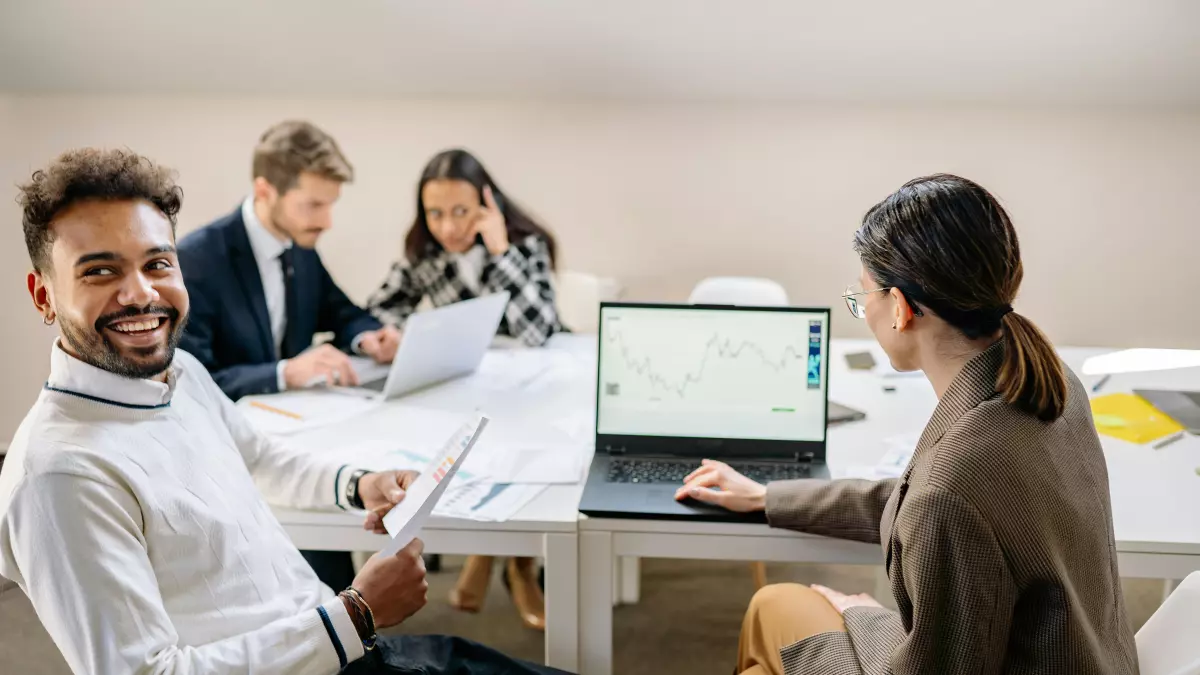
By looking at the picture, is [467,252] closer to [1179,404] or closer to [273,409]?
[273,409]

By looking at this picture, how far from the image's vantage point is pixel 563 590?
1536mm

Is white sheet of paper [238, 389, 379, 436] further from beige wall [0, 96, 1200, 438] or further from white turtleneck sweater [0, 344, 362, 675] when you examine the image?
beige wall [0, 96, 1200, 438]

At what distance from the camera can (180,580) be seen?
Answer: 1.19m

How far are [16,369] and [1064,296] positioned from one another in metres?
4.16

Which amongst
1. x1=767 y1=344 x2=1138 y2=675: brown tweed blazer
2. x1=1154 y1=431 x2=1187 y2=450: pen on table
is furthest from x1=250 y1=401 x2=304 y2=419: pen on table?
x1=1154 y1=431 x2=1187 y2=450: pen on table

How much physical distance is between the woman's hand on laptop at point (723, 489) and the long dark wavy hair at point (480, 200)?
146cm

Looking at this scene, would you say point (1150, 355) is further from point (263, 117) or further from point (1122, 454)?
point (263, 117)

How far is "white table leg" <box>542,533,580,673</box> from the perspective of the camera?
1.52 meters

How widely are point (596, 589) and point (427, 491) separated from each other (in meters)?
0.35

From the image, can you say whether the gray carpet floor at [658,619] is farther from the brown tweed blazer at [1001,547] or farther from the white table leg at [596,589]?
the brown tweed blazer at [1001,547]

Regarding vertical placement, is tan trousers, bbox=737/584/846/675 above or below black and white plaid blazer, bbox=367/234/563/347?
below

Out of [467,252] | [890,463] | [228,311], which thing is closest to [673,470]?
[890,463]

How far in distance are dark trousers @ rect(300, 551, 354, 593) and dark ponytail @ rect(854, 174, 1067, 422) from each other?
1.35 m

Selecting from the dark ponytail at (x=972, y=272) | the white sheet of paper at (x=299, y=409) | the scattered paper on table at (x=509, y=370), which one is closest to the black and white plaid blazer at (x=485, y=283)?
the scattered paper on table at (x=509, y=370)
